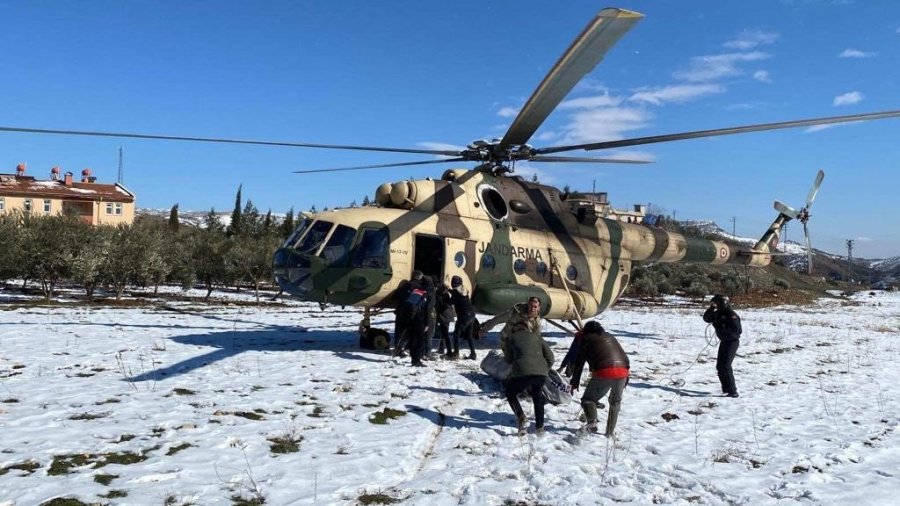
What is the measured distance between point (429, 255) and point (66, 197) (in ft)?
222

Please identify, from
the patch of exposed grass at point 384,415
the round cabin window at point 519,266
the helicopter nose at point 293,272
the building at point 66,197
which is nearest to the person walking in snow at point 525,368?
the patch of exposed grass at point 384,415

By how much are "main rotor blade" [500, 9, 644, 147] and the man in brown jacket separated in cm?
376

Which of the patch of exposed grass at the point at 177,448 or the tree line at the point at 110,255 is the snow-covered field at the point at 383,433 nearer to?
the patch of exposed grass at the point at 177,448

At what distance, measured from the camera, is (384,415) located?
7.81m

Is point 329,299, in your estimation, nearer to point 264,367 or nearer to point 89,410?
point 264,367

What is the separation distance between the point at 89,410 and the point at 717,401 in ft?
32.1

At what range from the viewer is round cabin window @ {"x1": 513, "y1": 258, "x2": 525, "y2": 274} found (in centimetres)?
1355

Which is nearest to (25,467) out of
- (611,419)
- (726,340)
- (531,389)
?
(531,389)

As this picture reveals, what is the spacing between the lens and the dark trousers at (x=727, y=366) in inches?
396

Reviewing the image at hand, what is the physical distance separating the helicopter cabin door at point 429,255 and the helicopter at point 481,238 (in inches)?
0.9

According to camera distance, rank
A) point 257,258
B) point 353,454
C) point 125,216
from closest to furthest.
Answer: point 353,454 → point 257,258 → point 125,216

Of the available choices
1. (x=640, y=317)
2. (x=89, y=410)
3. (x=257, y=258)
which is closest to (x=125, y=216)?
(x=257, y=258)

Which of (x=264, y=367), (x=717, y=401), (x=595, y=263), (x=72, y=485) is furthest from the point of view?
(x=595, y=263)

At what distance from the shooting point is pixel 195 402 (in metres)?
7.89
